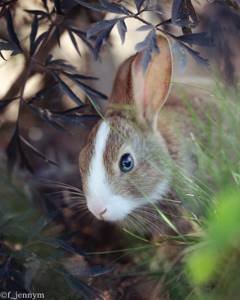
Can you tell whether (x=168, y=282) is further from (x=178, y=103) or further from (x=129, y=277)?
(x=178, y=103)

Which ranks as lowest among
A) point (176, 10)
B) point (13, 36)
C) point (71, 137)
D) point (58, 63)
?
point (71, 137)

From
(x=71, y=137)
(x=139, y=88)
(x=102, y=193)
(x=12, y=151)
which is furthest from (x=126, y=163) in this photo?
(x=71, y=137)

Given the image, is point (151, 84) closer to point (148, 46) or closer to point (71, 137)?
point (148, 46)

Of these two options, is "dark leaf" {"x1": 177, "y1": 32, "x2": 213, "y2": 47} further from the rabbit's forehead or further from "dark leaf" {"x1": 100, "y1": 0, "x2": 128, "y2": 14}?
the rabbit's forehead

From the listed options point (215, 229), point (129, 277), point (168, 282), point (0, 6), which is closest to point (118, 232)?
point (129, 277)

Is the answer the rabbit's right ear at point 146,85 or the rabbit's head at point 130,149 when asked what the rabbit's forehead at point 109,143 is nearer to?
the rabbit's head at point 130,149

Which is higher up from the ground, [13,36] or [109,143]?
[13,36]

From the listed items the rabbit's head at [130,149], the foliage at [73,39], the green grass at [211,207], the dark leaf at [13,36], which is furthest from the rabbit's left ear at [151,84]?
the dark leaf at [13,36]
